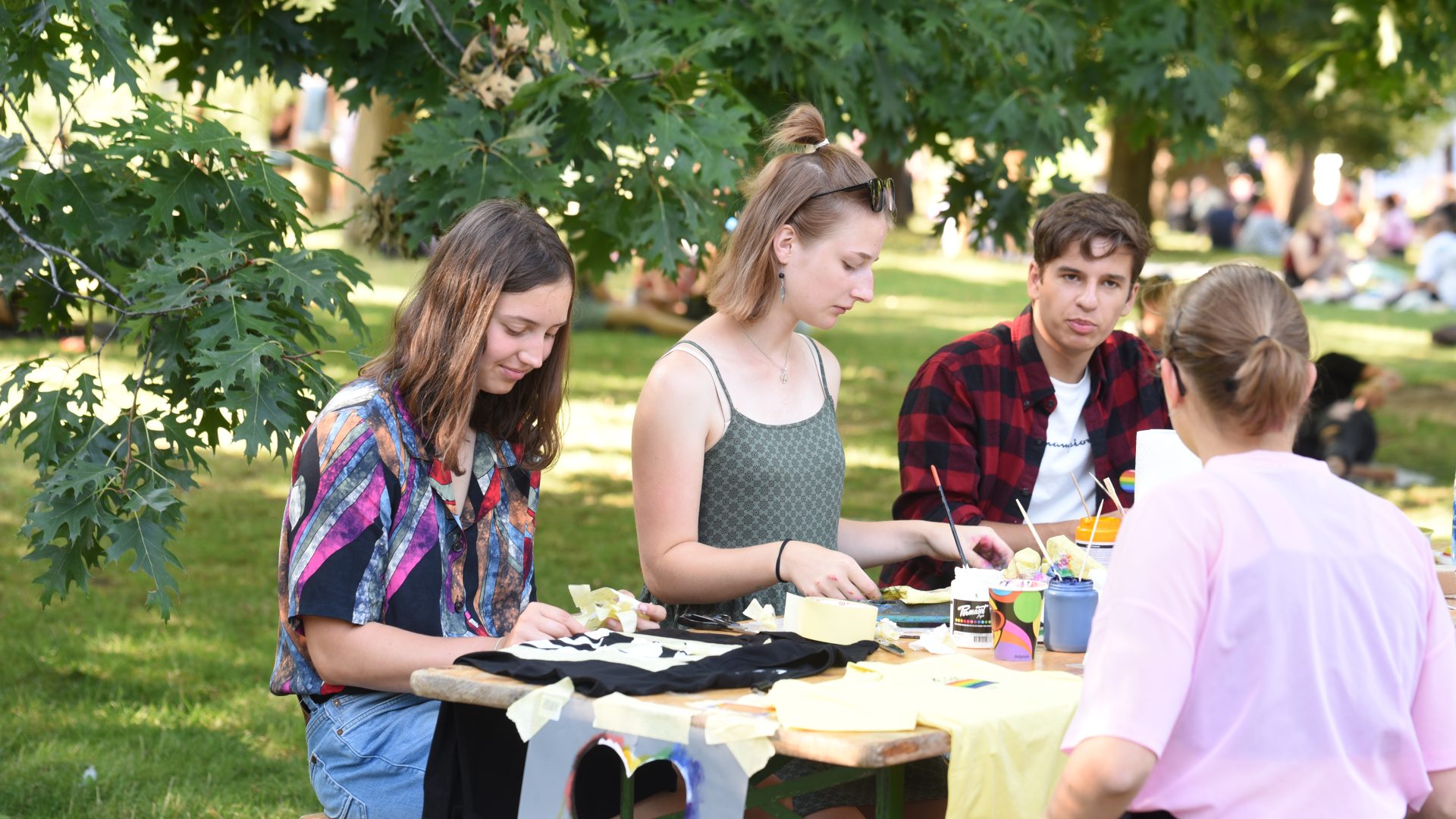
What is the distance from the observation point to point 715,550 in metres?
2.99

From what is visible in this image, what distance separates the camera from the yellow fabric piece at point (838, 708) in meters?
2.02

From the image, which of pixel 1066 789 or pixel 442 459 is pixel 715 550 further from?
pixel 1066 789

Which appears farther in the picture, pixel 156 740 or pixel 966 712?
pixel 156 740

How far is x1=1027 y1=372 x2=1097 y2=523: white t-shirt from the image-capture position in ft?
12.5

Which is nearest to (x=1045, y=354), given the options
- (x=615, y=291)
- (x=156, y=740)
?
(x=156, y=740)

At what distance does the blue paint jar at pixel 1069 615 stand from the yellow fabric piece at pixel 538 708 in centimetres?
90

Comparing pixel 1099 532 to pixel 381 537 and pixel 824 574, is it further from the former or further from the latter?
pixel 381 537

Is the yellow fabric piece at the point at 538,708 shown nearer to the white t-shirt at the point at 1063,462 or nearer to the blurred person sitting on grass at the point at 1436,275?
the white t-shirt at the point at 1063,462

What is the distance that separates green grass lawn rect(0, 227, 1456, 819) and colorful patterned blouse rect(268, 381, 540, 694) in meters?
1.06

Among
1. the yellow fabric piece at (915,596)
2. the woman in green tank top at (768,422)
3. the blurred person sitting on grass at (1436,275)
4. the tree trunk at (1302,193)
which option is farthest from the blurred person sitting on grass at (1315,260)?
the yellow fabric piece at (915,596)

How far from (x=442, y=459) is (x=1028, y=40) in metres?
3.30

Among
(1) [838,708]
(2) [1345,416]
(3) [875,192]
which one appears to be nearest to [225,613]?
(3) [875,192]

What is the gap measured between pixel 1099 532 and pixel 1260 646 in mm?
1089

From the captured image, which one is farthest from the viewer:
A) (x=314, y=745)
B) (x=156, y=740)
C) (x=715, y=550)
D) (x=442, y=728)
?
(x=156, y=740)
